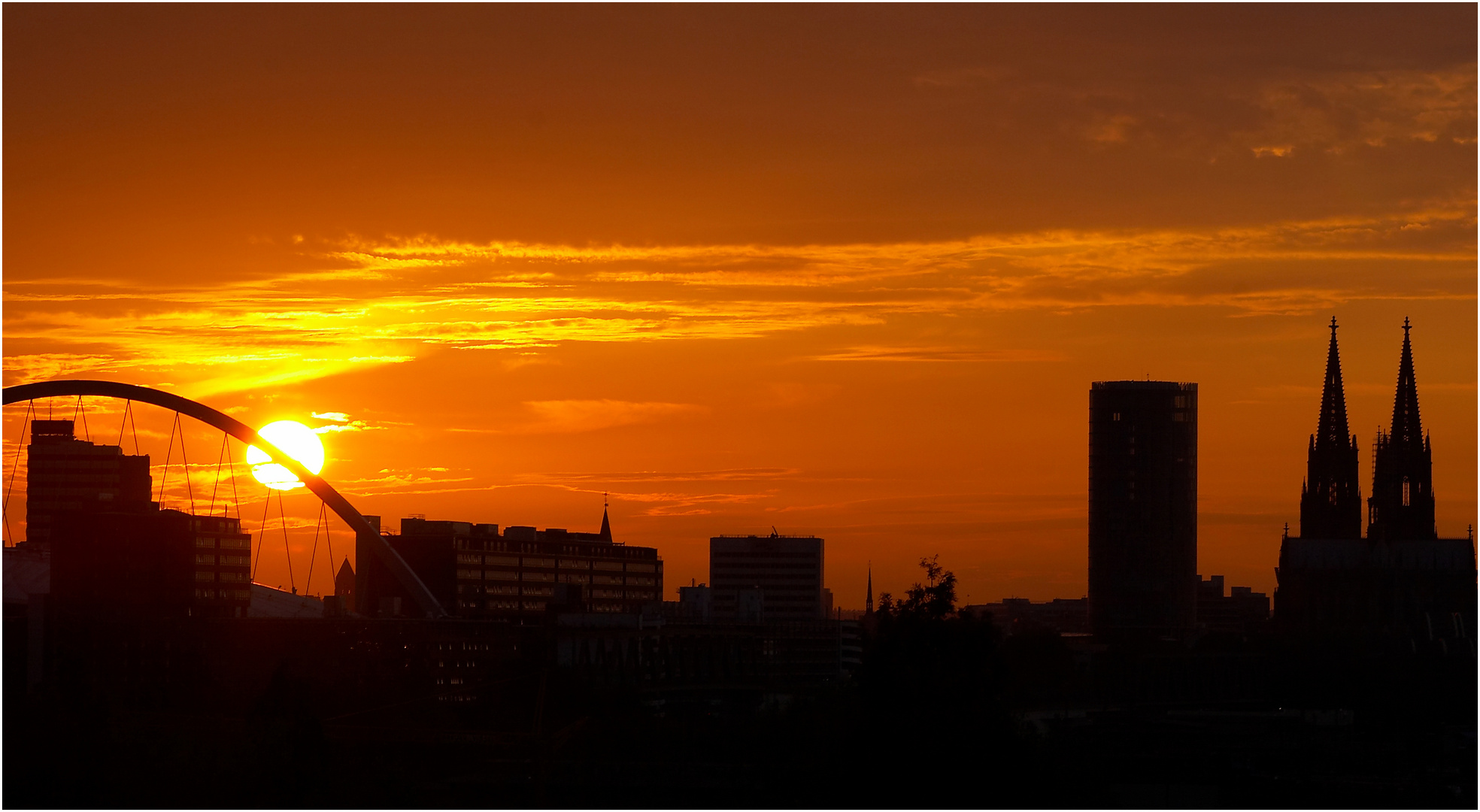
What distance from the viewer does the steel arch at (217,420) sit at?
139 m

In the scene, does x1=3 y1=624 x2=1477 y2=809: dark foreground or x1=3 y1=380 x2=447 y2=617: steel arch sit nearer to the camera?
x1=3 y1=624 x2=1477 y2=809: dark foreground

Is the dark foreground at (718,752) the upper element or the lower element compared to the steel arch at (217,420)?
→ lower

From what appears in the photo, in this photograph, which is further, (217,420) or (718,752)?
(217,420)

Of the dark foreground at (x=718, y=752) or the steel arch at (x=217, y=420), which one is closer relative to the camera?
the dark foreground at (x=718, y=752)

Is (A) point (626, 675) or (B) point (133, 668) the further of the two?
(A) point (626, 675)

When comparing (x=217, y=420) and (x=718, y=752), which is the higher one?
(x=217, y=420)

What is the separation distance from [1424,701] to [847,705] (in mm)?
115487

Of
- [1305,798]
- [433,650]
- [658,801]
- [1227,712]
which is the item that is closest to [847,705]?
[658,801]

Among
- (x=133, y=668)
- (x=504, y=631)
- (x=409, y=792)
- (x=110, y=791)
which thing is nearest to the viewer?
(x=110, y=791)

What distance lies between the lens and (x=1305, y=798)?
97625 millimetres

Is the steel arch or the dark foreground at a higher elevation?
the steel arch

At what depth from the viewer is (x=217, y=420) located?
522 ft

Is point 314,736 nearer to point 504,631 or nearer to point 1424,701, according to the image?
point 504,631

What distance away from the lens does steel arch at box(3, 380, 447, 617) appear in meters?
139
